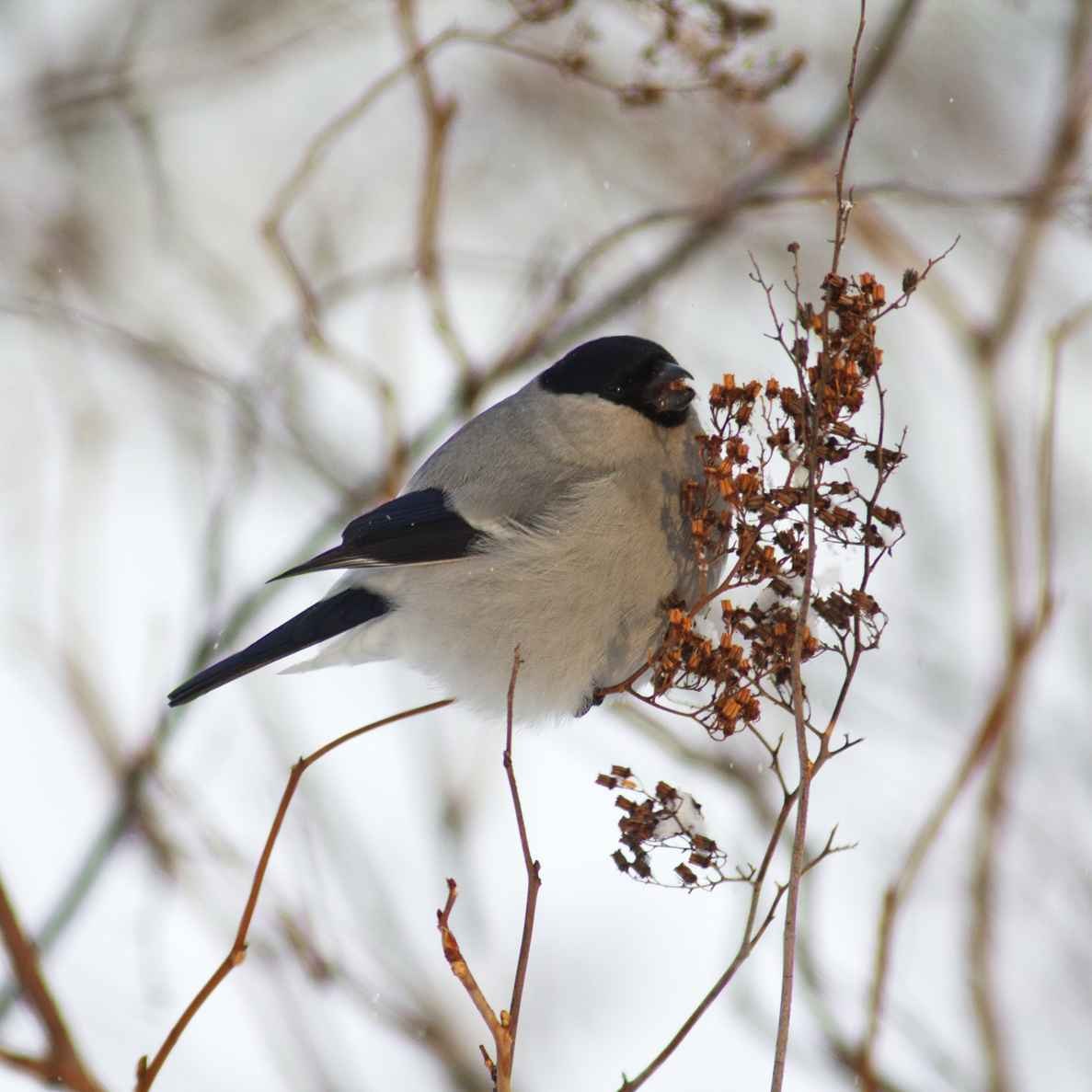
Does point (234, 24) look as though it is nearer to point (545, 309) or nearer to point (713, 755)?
point (545, 309)

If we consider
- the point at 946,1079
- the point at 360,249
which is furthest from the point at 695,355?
the point at 946,1079

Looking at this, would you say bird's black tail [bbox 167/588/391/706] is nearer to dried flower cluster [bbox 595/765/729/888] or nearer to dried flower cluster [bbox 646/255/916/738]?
dried flower cluster [bbox 646/255/916/738]

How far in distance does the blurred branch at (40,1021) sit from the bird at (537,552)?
42.7 inches

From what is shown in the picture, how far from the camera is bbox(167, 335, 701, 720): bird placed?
246cm

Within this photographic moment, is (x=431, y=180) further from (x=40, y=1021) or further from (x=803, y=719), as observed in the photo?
(x=40, y=1021)

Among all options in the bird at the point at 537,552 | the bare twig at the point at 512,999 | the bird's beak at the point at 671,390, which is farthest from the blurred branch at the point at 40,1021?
the bird's beak at the point at 671,390

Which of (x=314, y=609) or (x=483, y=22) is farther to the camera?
(x=483, y=22)

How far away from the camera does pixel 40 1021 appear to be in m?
1.36

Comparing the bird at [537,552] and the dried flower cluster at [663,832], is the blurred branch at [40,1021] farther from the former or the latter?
the bird at [537,552]

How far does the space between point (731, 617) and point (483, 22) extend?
1.99 meters

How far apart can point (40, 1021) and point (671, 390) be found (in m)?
1.63

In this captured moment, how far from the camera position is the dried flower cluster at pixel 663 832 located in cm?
163

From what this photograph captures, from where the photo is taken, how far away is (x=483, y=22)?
126 inches

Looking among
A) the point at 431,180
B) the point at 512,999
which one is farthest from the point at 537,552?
the point at 512,999
